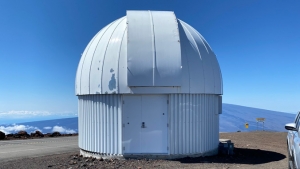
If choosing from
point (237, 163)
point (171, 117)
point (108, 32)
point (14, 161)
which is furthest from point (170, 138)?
point (14, 161)

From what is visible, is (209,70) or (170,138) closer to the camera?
(170,138)

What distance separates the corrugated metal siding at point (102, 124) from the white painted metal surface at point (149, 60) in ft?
1.26

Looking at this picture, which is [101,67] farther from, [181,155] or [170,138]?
[181,155]

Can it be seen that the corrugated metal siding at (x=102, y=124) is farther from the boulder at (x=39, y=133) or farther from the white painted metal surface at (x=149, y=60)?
the boulder at (x=39, y=133)

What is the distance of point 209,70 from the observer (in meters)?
11.1

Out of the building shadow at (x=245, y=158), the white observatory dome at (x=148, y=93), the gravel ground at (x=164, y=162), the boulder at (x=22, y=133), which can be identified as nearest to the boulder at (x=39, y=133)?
the boulder at (x=22, y=133)

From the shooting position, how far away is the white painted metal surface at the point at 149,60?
9.94 meters

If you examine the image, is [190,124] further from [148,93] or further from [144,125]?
[148,93]

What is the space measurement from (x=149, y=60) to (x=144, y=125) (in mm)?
2264

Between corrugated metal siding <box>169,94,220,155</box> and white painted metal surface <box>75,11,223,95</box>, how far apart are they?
1.23ft

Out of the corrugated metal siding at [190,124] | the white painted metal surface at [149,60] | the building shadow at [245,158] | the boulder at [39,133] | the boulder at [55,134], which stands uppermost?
the white painted metal surface at [149,60]

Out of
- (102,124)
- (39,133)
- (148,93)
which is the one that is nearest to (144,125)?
(148,93)

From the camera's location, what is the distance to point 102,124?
10594 mm

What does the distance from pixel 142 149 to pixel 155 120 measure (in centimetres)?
110
